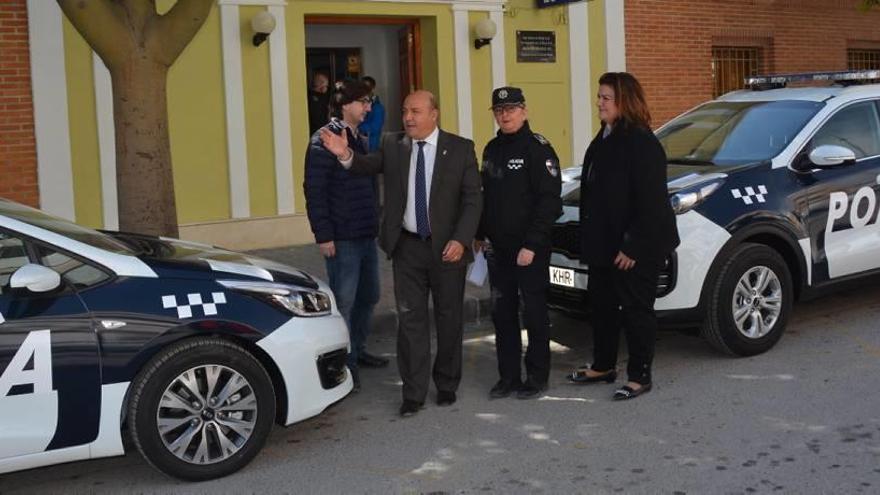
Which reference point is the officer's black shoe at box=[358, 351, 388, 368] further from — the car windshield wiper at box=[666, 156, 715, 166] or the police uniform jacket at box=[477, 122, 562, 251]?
the car windshield wiper at box=[666, 156, 715, 166]

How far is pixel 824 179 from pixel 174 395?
4.57 m

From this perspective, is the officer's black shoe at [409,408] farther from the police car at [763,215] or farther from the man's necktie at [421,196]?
the police car at [763,215]

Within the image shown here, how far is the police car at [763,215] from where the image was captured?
6121 millimetres

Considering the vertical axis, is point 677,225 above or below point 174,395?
above

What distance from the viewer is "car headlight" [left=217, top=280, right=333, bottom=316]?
15.5 feet

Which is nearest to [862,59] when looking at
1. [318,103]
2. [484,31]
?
[484,31]

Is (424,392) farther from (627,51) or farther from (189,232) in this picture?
(627,51)

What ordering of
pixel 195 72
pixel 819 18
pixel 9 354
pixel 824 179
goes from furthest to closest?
pixel 819 18, pixel 195 72, pixel 824 179, pixel 9 354

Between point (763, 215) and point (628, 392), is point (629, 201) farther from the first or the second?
point (763, 215)

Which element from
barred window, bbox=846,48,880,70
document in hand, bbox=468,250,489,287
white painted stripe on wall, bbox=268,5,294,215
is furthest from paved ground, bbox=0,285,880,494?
barred window, bbox=846,48,880,70

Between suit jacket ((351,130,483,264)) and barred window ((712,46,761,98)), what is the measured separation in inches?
388

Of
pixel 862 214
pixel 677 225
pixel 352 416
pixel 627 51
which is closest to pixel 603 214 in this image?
pixel 677 225

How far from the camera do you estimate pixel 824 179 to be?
6.71m

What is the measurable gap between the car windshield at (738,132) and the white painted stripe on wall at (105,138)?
548 centimetres
